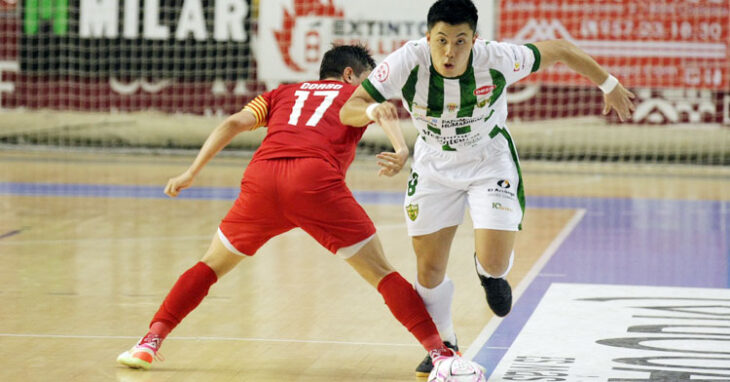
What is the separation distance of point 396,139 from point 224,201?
777cm

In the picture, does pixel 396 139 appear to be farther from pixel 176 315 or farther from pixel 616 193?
pixel 616 193

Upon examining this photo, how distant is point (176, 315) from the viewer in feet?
16.0

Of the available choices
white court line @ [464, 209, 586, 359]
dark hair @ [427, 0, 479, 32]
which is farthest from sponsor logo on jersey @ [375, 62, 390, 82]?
white court line @ [464, 209, 586, 359]

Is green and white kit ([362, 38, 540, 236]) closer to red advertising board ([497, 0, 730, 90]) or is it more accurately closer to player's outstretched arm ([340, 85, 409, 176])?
player's outstretched arm ([340, 85, 409, 176])

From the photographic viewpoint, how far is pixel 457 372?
4.43m

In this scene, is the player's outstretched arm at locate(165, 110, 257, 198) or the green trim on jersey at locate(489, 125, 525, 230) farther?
the green trim on jersey at locate(489, 125, 525, 230)

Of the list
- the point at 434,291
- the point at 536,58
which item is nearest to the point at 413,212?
the point at 434,291

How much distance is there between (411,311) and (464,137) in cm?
83

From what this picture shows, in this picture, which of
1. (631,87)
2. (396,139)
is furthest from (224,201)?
(396,139)

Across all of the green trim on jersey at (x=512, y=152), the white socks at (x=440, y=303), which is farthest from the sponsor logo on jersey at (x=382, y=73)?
the white socks at (x=440, y=303)

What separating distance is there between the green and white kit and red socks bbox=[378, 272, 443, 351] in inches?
17.8

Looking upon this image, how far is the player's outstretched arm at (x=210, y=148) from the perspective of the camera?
466 centimetres

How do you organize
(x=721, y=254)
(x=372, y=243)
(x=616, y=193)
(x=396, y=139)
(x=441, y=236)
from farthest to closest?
1. (x=616, y=193)
2. (x=721, y=254)
3. (x=441, y=236)
4. (x=372, y=243)
5. (x=396, y=139)

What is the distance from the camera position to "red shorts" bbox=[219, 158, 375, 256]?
4.67 metres
